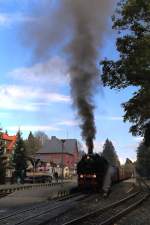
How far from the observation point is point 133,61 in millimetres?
30828

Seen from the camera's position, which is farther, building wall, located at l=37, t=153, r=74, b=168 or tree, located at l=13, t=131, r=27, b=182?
building wall, located at l=37, t=153, r=74, b=168

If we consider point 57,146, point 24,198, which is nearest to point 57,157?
point 57,146

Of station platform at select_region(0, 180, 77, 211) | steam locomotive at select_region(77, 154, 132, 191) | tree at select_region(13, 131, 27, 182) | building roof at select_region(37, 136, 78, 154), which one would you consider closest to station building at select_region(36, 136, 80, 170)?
building roof at select_region(37, 136, 78, 154)

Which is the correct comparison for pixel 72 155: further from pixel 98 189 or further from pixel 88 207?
pixel 88 207

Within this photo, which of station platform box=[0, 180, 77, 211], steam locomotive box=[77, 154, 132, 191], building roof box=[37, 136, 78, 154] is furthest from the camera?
building roof box=[37, 136, 78, 154]

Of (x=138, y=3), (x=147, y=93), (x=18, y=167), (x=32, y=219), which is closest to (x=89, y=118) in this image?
(x=147, y=93)

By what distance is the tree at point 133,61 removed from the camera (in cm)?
2966

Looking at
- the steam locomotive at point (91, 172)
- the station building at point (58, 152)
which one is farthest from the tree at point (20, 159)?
the station building at point (58, 152)

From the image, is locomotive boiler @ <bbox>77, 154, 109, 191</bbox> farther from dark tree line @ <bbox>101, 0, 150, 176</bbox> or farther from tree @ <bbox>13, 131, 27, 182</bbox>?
tree @ <bbox>13, 131, 27, 182</bbox>

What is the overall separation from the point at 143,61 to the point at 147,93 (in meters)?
2.77

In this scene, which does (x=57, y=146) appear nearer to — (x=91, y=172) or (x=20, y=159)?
(x=20, y=159)

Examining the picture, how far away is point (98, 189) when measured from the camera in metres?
37.6

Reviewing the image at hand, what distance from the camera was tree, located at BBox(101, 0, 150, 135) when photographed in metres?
29.7

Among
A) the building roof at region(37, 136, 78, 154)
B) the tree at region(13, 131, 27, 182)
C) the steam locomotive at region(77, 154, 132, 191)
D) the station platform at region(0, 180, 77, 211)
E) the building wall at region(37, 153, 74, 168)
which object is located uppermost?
the building roof at region(37, 136, 78, 154)
